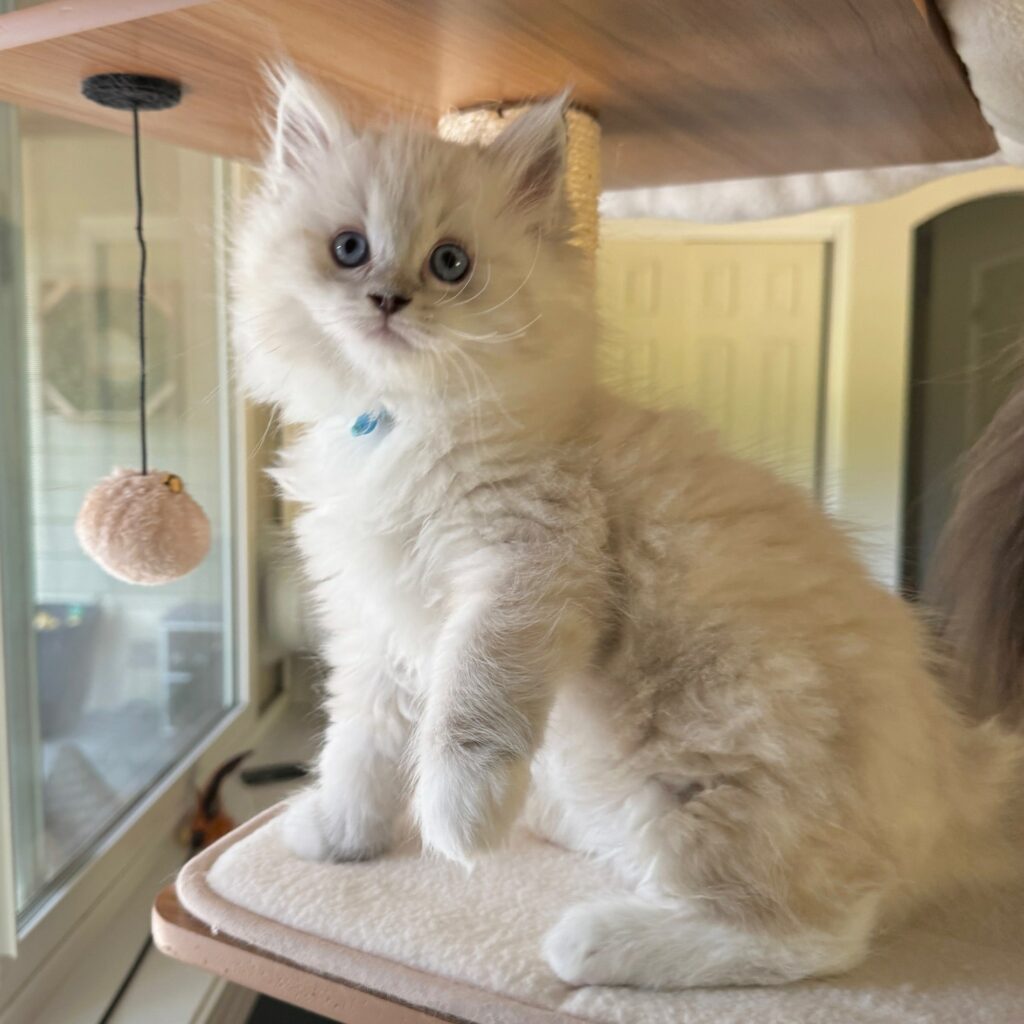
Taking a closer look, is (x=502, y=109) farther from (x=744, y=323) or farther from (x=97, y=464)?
(x=744, y=323)

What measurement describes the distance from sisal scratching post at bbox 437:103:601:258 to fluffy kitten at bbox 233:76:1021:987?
0.17 meters

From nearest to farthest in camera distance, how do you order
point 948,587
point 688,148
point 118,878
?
point 948,587 → point 688,148 → point 118,878

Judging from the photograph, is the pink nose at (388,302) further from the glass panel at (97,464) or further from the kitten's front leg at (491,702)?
the glass panel at (97,464)

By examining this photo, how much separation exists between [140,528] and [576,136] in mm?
568

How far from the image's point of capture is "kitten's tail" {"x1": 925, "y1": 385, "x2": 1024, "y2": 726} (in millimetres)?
877

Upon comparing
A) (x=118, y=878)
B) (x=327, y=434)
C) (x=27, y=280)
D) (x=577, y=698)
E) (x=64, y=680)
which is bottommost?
(x=118, y=878)

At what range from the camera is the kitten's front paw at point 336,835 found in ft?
2.66

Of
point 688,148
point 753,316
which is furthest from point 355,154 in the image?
point 753,316

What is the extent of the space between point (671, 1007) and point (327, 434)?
0.49 m

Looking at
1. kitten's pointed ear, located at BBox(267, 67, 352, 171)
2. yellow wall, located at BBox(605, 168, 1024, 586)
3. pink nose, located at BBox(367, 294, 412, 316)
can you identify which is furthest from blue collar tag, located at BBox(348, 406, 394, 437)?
yellow wall, located at BBox(605, 168, 1024, 586)

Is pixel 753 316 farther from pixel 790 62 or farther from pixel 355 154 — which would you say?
pixel 355 154

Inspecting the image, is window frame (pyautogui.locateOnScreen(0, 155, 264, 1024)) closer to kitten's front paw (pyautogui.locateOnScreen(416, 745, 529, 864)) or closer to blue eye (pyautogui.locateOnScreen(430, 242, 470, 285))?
blue eye (pyautogui.locateOnScreen(430, 242, 470, 285))

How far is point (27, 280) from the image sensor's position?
119cm

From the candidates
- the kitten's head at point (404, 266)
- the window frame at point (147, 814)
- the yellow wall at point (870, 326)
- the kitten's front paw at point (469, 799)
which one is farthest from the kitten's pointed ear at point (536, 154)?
the yellow wall at point (870, 326)
